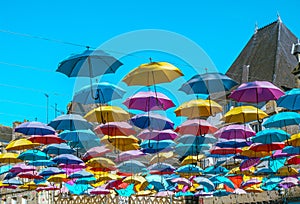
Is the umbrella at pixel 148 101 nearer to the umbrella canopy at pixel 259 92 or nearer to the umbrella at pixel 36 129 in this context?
the umbrella canopy at pixel 259 92

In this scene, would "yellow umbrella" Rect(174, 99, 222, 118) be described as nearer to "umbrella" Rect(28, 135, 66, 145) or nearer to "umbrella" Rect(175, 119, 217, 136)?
"umbrella" Rect(175, 119, 217, 136)

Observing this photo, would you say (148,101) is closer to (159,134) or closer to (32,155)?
(159,134)

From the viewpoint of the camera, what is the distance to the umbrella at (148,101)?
12047 mm

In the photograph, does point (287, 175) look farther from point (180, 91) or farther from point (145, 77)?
point (145, 77)

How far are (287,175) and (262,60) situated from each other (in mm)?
13576

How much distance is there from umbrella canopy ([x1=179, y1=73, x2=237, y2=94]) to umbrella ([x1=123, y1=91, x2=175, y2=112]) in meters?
0.73

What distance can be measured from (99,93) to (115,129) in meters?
1.80

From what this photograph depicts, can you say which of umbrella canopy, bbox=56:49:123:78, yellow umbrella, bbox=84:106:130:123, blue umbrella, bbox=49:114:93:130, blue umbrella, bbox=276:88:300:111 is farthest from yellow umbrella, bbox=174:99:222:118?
blue umbrella, bbox=49:114:93:130

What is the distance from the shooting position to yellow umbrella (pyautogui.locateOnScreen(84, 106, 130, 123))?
12695mm

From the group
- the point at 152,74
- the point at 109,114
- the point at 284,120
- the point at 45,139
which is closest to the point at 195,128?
the point at 284,120

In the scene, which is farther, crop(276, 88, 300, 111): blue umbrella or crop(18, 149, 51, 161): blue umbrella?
crop(18, 149, 51, 161): blue umbrella

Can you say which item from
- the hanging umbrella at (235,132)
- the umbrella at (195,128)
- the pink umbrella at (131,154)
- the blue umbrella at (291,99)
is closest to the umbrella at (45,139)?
the pink umbrella at (131,154)

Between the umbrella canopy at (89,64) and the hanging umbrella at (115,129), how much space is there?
241 cm

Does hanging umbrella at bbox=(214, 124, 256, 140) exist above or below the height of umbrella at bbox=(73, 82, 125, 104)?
below
